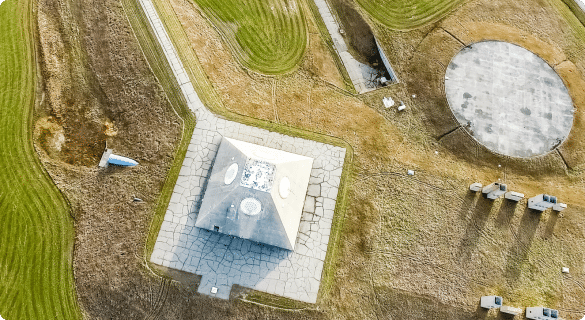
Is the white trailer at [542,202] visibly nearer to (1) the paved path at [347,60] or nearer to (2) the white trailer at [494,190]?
(2) the white trailer at [494,190]

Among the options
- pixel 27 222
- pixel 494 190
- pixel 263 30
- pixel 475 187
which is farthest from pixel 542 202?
pixel 27 222

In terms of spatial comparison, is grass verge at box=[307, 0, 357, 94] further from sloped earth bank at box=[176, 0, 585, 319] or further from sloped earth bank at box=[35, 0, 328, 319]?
sloped earth bank at box=[35, 0, 328, 319]

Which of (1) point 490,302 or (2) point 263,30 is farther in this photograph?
(2) point 263,30

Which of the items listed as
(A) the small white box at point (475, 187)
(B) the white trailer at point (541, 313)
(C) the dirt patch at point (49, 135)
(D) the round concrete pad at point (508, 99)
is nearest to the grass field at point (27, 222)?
(C) the dirt patch at point (49, 135)

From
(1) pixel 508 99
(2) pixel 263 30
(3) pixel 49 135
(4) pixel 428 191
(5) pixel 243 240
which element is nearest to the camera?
(5) pixel 243 240

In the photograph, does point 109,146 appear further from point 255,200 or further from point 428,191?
point 428,191
